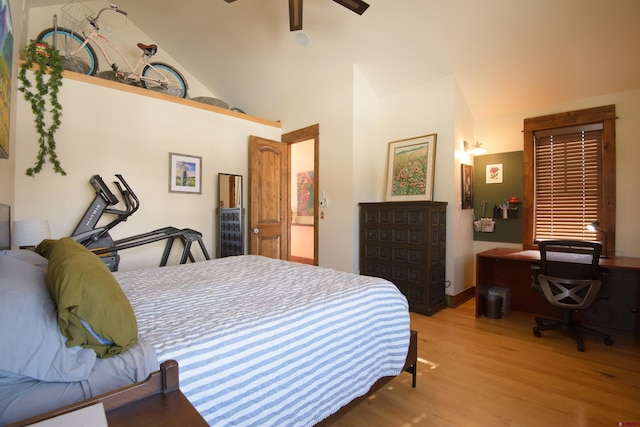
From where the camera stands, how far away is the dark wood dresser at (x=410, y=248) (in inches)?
127

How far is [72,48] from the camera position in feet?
12.0

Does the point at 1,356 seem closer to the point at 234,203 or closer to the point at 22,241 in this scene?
the point at 22,241

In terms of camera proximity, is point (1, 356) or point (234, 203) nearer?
point (1, 356)

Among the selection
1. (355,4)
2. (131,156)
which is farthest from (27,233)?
(355,4)

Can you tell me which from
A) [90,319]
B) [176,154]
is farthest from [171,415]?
[176,154]

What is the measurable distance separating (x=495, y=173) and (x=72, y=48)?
5.68m

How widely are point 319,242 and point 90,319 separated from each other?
3345 millimetres

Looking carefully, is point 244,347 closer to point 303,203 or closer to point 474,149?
point 474,149

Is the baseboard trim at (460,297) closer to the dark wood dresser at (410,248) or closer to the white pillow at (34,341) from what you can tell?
the dark wood dresser at (410,248)

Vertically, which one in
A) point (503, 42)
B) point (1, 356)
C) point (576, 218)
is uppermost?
point (503, 42)

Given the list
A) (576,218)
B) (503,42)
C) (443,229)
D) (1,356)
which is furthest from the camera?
(443,229)

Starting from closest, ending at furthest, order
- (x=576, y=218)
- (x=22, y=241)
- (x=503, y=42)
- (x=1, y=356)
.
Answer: (x=1, y=356) < (x=22, y=241) < (x=503, y=42) < (x=576, y=218)

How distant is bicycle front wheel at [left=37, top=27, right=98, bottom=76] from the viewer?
3237mm

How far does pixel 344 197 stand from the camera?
3797 mm
